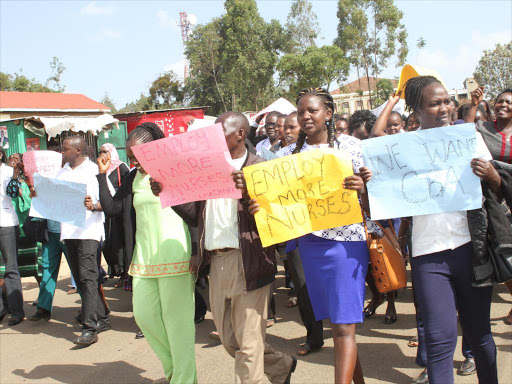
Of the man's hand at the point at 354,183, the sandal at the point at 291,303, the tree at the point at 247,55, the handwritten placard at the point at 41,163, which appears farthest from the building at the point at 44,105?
the man's hand at the point at 354,183

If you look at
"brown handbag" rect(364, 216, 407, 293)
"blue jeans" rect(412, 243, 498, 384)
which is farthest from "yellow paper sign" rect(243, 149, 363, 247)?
"brown handbag" rect(364, 216, 407, 293)

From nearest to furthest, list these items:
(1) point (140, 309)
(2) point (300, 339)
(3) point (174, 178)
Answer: (3) point (174, 178) → (1) point (140, 309) → (2) point (300, 339)

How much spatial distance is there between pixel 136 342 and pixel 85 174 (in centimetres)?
182

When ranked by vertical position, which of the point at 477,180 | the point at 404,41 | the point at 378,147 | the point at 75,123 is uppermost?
the point at 404,41

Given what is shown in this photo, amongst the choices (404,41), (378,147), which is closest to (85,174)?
(378,147)

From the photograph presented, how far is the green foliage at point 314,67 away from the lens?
3894cm

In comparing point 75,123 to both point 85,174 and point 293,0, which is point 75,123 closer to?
point 85,174

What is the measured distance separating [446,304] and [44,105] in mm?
27308

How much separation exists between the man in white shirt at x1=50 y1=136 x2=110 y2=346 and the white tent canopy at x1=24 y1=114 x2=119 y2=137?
27.3ft

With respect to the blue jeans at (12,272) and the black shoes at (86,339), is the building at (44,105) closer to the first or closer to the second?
the blue jeans at (12,272)

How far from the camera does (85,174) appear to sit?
5.56 m

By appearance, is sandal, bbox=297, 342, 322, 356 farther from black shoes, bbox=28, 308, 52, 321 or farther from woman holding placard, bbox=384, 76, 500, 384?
black shoes, bbox=28, 308, 52, 321

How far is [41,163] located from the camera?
19.7ft

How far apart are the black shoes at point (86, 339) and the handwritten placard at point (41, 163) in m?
1.78
